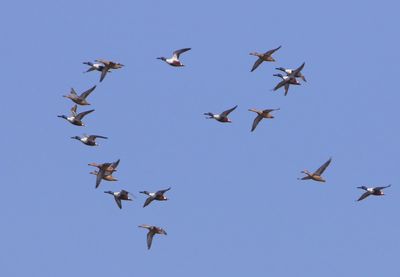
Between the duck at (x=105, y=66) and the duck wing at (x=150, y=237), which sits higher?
the duck at (x=105, y=66)

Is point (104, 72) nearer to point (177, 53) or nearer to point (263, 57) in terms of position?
point (177, 53)

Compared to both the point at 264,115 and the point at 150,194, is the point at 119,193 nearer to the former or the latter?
the point at 150,194

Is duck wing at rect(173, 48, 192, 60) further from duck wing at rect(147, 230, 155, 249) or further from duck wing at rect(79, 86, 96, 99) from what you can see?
duck wing at rect(147, 230, 155, 249)

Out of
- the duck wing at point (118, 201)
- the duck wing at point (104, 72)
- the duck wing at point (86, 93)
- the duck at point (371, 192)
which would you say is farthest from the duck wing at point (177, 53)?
the duck at point (371, 192)

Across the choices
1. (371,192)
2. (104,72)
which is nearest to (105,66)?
(104,72)

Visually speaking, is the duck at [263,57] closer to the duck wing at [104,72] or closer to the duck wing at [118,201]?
the duck wing at [104,72]

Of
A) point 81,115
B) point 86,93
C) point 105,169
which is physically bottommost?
point 105,169

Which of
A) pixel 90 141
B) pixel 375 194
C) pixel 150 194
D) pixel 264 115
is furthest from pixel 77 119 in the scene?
pixel 375 194

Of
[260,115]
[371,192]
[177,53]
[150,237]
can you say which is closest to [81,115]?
[177,53]

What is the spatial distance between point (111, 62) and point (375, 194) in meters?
21.1

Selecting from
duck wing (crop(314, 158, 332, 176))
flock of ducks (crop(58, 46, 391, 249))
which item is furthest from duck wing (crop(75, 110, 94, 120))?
duck wing (crop(314, 158, 332, 176))

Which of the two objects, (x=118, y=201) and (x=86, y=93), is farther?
(x=118, y=201)

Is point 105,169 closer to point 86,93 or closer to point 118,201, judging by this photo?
point 118,201

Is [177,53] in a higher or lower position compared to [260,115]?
higher
